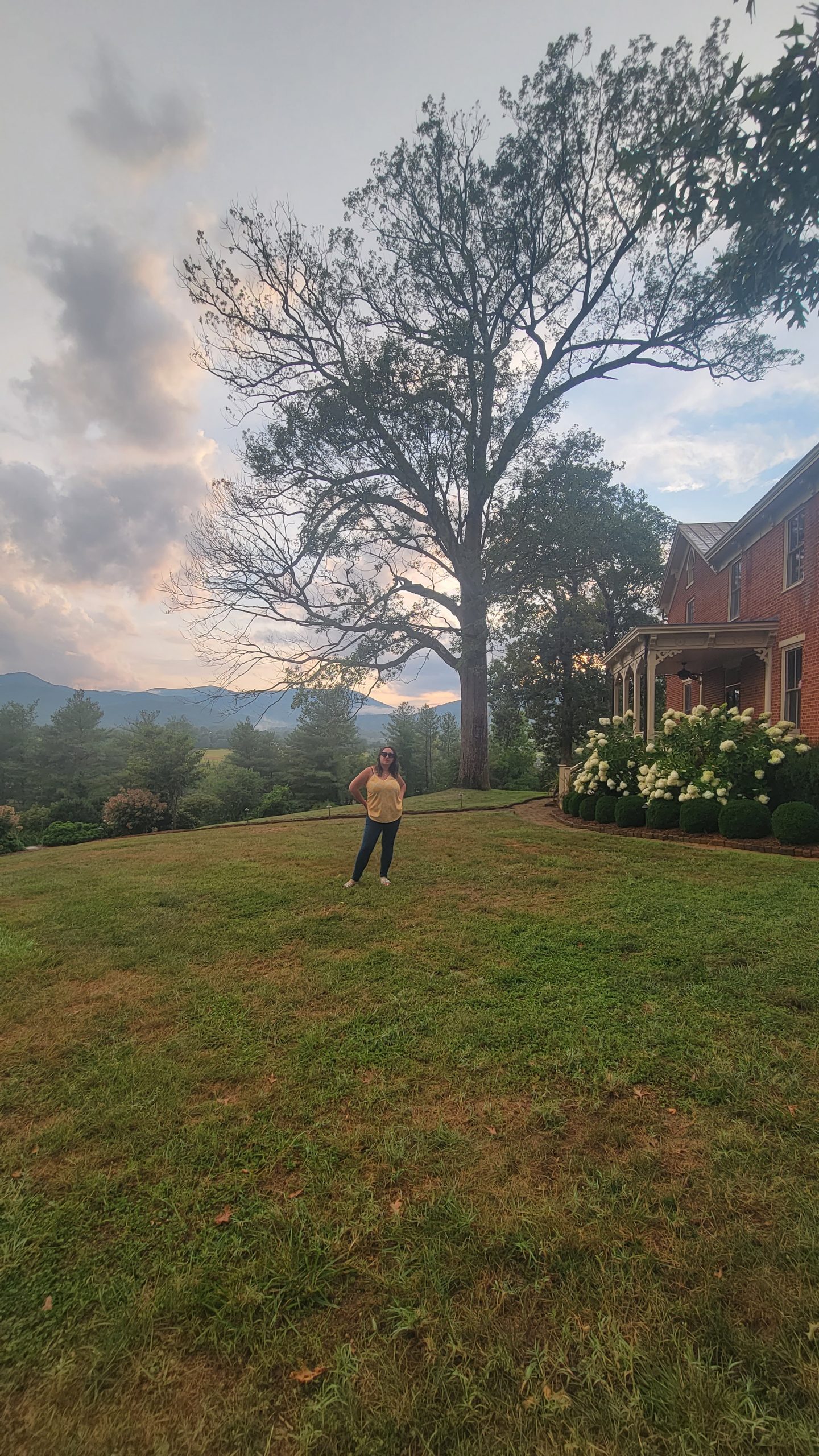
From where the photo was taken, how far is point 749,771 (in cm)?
858

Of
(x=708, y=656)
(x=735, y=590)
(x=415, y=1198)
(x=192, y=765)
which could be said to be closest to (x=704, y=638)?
(x=708, y=656)

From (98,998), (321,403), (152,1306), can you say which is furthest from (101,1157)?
(321,403)

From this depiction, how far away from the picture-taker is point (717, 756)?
29.2 ft

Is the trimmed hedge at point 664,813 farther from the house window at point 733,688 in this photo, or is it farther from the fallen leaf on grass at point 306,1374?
the fallen leaf on grass at point 306,1374

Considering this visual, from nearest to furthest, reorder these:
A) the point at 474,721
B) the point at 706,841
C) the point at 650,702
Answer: the point at 706,841, the point at 650,702, the point at 474,721

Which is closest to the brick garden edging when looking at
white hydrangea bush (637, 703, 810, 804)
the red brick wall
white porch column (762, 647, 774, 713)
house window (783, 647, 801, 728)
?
white hydrangea bush (637, 703, 810, 804)

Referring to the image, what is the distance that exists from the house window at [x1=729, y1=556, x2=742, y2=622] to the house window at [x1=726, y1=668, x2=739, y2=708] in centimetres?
151

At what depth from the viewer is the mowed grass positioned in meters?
1.33

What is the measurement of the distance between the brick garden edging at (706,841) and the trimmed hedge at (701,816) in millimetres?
115

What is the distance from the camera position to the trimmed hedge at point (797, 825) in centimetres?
718

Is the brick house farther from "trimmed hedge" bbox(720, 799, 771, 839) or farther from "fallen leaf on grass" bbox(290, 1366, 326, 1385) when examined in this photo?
"fallen leaf on grass" bbox(290, 1366, 326, 1385)

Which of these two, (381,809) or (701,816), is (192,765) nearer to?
(381,809)

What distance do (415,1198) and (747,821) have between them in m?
7.42

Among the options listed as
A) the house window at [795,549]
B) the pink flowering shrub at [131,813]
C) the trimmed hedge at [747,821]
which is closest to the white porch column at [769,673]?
the house window at [795,549]
